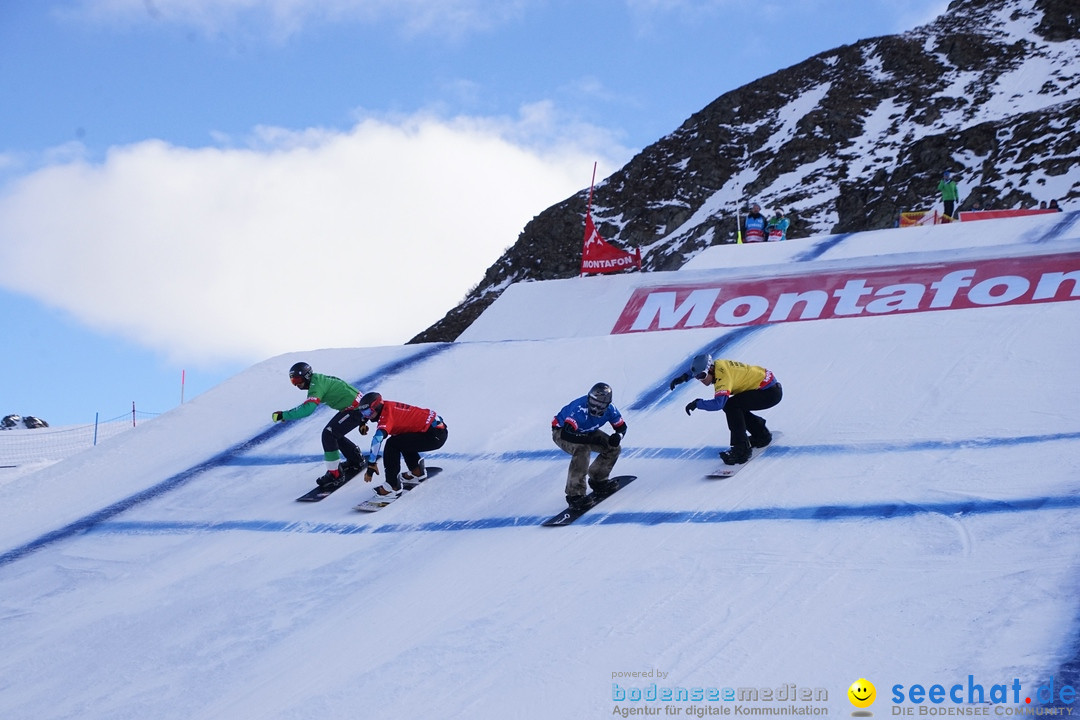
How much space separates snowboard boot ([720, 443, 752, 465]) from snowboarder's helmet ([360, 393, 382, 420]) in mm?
2761

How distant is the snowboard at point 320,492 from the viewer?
339 inches

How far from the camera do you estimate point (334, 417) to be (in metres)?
8.77

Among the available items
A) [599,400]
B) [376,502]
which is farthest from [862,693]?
[376,502]

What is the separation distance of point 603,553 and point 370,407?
2.65 metres

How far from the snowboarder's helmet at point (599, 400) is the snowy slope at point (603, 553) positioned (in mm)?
729

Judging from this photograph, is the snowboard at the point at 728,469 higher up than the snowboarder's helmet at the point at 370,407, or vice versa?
the snowboarder's helmet at the point at 370,407

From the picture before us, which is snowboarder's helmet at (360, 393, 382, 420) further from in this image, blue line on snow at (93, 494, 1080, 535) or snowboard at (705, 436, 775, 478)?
snowboard at (705, 436, 775, 478)

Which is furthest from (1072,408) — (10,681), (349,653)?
(10,681)

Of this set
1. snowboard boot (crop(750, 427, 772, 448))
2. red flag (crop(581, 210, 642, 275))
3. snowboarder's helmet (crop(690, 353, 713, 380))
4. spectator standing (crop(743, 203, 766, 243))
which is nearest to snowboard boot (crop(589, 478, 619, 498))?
snowboarder's helmet (crop(690, 353, 713, 380))

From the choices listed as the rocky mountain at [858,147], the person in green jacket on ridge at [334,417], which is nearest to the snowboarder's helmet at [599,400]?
the person in green jacket on ridge at [334,417]

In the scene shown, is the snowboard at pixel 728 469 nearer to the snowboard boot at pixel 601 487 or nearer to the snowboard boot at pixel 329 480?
the snowboard boot at pixel 601 487

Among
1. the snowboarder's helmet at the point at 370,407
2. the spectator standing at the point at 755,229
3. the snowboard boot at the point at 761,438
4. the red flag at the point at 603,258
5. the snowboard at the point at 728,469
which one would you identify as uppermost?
the spectator standing at the point at 755,229

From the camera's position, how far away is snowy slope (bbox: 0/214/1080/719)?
189 inches

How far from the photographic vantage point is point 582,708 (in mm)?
4598
